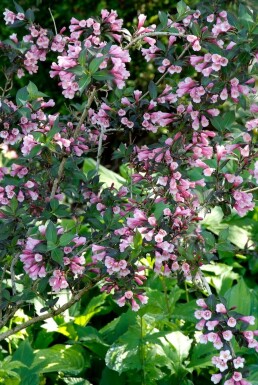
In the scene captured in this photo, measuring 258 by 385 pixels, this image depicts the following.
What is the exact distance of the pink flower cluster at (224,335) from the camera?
7.34 feet

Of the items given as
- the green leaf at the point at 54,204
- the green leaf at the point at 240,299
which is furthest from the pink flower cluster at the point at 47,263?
the green leaf at the point at 240,299

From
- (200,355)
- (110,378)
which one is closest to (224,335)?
(200,355)

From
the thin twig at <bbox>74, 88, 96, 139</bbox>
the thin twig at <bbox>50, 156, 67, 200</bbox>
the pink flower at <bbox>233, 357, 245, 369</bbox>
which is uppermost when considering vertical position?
the thin twig at <bbox>74, 88, 96, 139</bbox>

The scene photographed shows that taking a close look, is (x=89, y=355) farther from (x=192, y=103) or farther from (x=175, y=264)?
(x=192, y=103)

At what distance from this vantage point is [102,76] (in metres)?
2.34

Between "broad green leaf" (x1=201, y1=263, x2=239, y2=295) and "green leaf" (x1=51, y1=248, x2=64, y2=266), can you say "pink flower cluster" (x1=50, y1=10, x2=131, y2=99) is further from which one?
"broad green leaf" (x1=201, y1=263, x2=239, y2=295)

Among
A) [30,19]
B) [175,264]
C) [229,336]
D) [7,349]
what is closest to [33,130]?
[30,19]

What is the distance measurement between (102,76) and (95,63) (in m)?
0.06

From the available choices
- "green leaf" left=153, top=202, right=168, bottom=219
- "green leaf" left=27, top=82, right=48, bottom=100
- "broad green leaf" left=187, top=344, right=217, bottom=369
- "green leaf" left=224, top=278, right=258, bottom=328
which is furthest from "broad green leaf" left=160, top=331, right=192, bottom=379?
"green leaf" left=27, top=82, right=48, bottom=100

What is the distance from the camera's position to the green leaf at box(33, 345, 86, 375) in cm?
313

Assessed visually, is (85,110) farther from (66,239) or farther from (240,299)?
(240,299)

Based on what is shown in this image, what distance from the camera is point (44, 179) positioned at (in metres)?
2.70

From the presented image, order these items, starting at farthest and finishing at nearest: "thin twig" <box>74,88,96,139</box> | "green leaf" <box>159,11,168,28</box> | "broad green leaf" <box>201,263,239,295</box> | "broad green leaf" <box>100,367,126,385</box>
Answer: "broad green leaf" <box>201,263,239,295</box> < "broad green leaf" <box>100,367,126,385</box> < "green leaf" <box>159,11,168,28</box> < "thin twig" <box>74,88,96,139</box>

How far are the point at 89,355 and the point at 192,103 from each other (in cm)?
151
